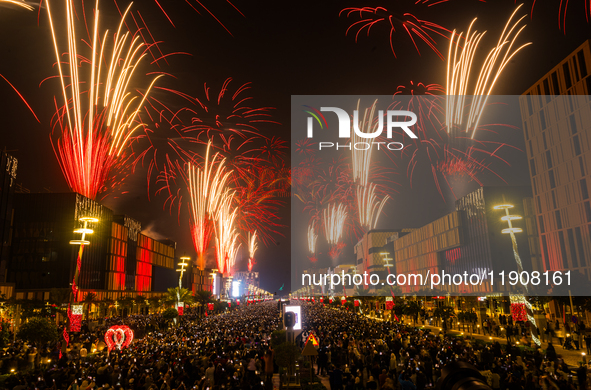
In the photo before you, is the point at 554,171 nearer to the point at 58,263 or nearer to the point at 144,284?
the point at 58,263

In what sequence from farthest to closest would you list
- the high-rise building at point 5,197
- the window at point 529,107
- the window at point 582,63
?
the window at point 529,107 → the window at point 582,63 → the high-rise building at point 5,197

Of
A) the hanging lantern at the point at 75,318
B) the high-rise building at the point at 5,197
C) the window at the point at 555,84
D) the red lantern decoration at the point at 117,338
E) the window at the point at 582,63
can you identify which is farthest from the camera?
the window at the point at 555,84

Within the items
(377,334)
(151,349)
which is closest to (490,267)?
(377,334)

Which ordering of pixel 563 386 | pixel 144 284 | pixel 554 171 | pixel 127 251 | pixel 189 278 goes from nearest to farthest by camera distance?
1. pixel 563 386
2. pixel 554 171
3. pixel 127 251
4. pixel 144 284
5. pixel 189 278

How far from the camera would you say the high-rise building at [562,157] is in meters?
57.5

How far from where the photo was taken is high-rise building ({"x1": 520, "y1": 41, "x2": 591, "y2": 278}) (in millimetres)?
57469

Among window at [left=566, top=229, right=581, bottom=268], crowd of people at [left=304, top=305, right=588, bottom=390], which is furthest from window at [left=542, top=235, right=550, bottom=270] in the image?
crowd of people at [left=304, top=305, right=588, bottom=390]

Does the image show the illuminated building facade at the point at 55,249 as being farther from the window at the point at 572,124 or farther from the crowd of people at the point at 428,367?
the window at the point at 572,124

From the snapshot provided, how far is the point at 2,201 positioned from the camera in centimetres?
5922

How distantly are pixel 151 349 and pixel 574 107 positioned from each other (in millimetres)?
62763

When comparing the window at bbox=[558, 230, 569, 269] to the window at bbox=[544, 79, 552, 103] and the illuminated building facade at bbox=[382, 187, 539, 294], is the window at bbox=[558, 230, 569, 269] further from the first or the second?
the window at bbox=[544, 79, 552, 103]

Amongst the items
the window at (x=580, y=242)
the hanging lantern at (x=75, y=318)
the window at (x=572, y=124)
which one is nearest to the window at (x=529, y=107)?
the window at (x=572, y=124)

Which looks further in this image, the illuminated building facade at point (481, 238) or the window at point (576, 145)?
the illuminated building facade at point (481, 238)

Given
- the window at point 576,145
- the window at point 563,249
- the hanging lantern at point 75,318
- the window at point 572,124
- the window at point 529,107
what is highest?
the window at point 529,107
